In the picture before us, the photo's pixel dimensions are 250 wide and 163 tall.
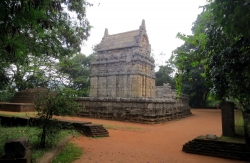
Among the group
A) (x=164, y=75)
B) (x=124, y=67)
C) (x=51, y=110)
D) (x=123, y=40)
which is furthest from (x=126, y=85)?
(x=164, y=75)

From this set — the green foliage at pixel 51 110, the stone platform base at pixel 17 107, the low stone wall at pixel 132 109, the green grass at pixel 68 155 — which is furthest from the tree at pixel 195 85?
the stone platform base at pixel 17 107

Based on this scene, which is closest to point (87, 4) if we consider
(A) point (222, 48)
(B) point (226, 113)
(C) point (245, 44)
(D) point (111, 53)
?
(A) point (222, 48)

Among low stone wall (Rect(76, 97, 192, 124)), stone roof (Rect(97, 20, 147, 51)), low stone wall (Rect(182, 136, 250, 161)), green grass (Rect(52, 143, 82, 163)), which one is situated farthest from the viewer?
stone roof (Rect(97, 20, 147, 51))

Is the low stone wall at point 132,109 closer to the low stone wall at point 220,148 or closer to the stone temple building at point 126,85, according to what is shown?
the stone temple building at point 126,85

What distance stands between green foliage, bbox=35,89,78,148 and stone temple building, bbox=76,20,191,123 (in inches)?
341

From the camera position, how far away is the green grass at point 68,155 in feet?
19.0

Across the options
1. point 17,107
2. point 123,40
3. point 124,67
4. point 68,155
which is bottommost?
point 68,155

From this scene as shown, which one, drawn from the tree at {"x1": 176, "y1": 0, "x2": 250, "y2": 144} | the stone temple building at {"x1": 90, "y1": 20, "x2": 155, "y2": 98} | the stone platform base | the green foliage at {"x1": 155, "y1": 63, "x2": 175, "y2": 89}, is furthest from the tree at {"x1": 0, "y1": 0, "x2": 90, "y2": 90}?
the green foliage at {"x1": 155, "y1": 63, "x2": 175, "y2": 89}

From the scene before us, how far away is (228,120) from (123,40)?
15.9m

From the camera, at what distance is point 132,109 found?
15930 millimetres

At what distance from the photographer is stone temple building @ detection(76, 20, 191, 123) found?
625 inches

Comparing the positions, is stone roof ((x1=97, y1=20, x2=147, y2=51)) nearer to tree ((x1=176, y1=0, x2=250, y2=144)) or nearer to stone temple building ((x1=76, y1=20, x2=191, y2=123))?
stone temple building ((x1=76, y1=20, x2=191, y2=123))

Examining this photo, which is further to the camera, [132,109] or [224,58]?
[132,109]

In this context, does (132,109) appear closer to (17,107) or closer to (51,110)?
(51,110)
